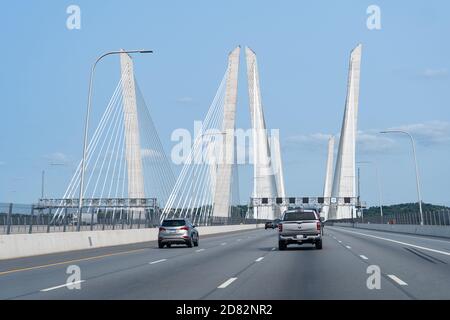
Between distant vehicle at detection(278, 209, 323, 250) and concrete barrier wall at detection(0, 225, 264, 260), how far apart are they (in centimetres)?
1067

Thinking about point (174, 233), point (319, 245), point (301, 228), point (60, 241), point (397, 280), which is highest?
point (174, 233)

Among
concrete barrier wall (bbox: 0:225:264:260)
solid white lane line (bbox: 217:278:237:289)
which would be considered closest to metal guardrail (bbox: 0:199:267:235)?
concrete barrier wall (bbox: 0:225:264:260)

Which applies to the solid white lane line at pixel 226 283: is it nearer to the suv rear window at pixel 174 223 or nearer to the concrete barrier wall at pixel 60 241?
the concrete barrier wall at pixel 60 241

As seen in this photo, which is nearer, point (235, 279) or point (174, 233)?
point (235, 279)

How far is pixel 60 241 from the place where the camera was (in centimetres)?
3447

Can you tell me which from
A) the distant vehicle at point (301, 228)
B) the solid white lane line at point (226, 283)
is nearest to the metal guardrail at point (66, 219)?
the distant vehicle at point (301, 228)

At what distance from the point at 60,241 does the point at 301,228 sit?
38.5 ft

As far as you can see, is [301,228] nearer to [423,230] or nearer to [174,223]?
[174,223]

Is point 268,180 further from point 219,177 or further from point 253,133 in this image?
point 219,177

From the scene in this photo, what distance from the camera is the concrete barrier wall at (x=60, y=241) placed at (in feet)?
96.1

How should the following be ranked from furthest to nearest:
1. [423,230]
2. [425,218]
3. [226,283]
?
[425,218], [423,230], [226,283]

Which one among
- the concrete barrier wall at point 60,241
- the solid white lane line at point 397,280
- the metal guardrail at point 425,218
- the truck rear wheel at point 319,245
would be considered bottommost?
the solid white lane line at point 397,280

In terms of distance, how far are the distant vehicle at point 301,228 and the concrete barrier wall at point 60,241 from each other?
10.7 metres

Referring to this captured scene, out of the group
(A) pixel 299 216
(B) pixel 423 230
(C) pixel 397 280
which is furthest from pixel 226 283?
(B) pixel 423 230
